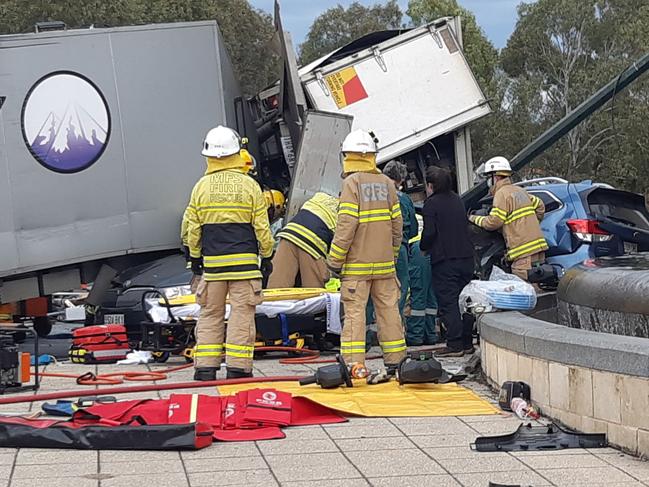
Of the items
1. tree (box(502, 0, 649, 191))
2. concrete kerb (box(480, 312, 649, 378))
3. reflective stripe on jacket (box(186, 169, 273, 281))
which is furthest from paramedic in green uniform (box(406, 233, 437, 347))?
tree (box(502, 0, 649, 191))

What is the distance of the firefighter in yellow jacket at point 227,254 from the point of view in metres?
8.20

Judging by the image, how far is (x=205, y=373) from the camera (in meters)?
8.11

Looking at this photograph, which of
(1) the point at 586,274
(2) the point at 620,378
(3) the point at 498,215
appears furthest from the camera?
(3) the point at 498,215

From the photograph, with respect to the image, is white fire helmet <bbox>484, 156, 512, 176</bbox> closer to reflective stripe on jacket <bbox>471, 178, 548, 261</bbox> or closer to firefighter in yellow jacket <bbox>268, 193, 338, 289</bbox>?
reflective stripe on jacket <bbox>471, 178, 548, 261</bbox>

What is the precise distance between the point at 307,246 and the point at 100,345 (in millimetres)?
2103

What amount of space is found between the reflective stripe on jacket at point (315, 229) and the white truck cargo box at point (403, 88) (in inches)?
172

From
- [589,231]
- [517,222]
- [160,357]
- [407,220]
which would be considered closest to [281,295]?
[160,357]

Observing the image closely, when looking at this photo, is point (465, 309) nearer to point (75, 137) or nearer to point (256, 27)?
point (75, 137)

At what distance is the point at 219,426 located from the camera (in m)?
6.25

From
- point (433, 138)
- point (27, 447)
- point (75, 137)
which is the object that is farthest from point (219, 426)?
point (433, 138)

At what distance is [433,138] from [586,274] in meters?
8.22

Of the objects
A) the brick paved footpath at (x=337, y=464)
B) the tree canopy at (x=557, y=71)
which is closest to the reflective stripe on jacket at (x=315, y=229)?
the brick paved footpath at (x=337, y=464)

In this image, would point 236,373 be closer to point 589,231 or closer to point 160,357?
point 160,357

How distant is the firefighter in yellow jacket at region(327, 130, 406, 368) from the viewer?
820 centimetres
